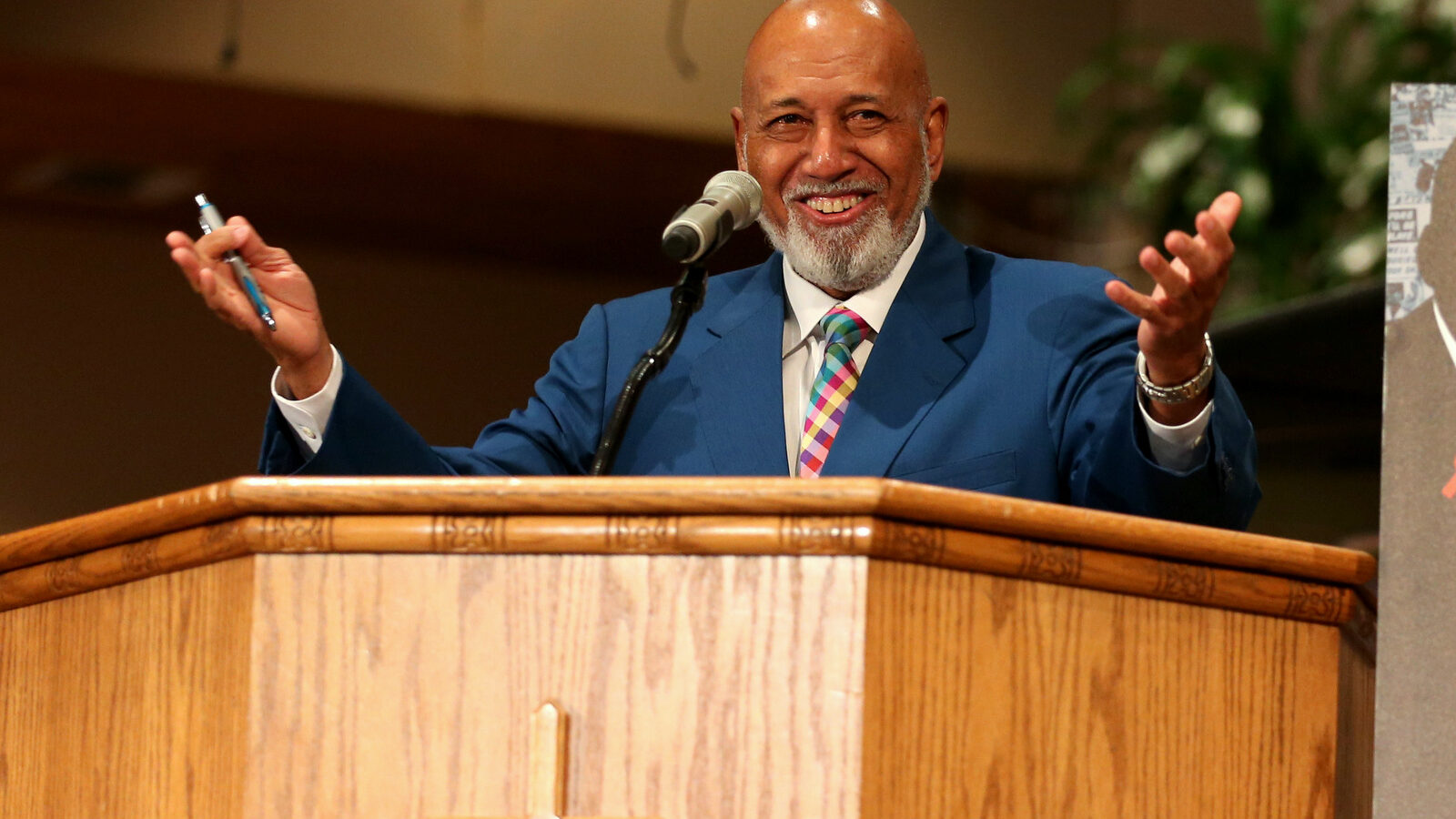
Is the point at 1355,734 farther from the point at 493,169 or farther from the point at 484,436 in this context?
the point at 493,169

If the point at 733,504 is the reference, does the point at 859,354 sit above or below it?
above

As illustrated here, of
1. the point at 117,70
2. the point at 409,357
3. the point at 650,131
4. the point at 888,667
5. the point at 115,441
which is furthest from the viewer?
the point at 409,357

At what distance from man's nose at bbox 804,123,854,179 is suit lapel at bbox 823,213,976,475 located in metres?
0.14

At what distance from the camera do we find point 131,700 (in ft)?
4.44

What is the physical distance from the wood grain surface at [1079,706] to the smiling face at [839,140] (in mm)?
827

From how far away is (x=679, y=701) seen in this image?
47.8 inches

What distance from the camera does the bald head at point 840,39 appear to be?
2059mm

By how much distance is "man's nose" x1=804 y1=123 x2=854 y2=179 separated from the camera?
2051 mm

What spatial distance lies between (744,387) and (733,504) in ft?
2.00

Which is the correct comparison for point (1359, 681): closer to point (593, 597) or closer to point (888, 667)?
point (888, 667)

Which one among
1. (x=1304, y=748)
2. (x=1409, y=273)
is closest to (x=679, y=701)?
(x=1304, y=748)

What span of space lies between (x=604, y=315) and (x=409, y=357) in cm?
383

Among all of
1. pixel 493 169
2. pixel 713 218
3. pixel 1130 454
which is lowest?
pixel 1130 454

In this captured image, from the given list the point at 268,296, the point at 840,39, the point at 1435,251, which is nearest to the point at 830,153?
the point at 840,39
